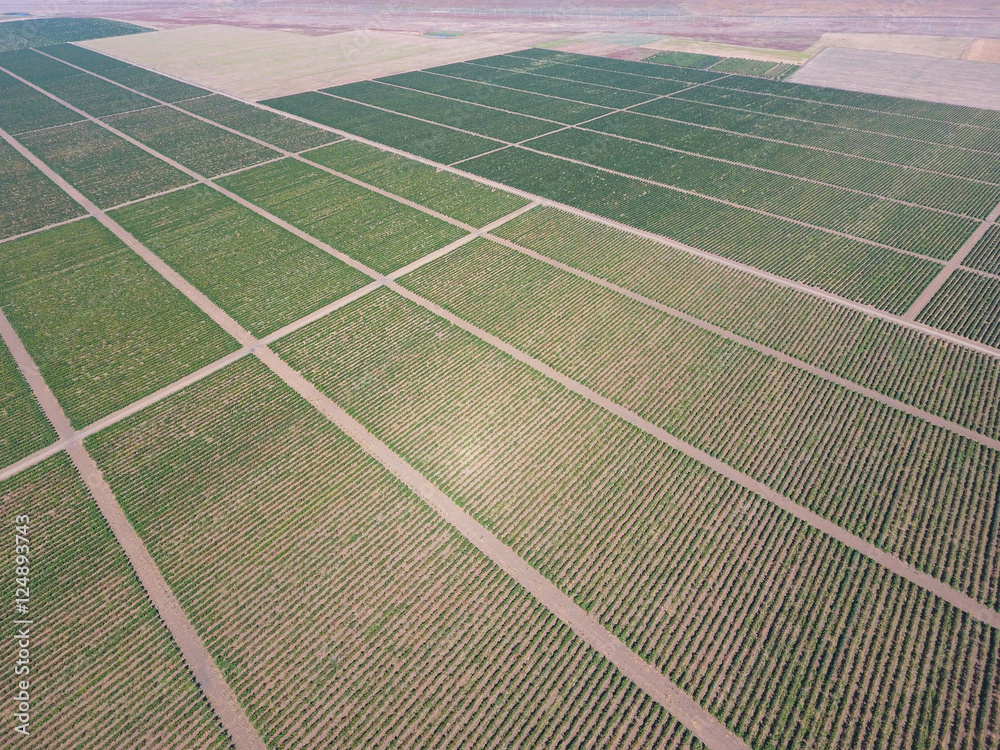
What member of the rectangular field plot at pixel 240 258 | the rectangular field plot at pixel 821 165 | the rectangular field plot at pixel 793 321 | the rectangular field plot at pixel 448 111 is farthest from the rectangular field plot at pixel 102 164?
the rectangular field plot at pixel 821 165

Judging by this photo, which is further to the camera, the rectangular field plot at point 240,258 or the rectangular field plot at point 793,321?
the rectangular field plot at point 240,258

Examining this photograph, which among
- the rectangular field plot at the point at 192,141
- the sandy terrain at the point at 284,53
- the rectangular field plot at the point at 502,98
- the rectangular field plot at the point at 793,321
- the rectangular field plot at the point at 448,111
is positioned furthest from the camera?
the sandy terrain at the point at 284,53

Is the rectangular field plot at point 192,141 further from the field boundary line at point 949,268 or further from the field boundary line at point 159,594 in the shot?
the field boundary line at point 949,268

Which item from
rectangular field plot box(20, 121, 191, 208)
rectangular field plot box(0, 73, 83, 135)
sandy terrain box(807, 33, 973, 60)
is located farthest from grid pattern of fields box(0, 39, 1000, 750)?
sandy terrain box(807, 33, 973, 60)

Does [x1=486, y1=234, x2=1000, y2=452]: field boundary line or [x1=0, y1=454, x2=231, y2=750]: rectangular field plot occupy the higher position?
[x1=486, y1=234, x2=1000, y2=452]: field boundary line

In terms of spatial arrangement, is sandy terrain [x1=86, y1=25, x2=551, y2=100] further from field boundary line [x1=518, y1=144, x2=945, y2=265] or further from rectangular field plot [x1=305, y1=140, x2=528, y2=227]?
field boundary line [x1=518, y1=144, x2=945, y2=265]

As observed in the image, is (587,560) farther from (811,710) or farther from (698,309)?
(698,309)

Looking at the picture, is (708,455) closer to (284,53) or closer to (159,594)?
(159,594)
